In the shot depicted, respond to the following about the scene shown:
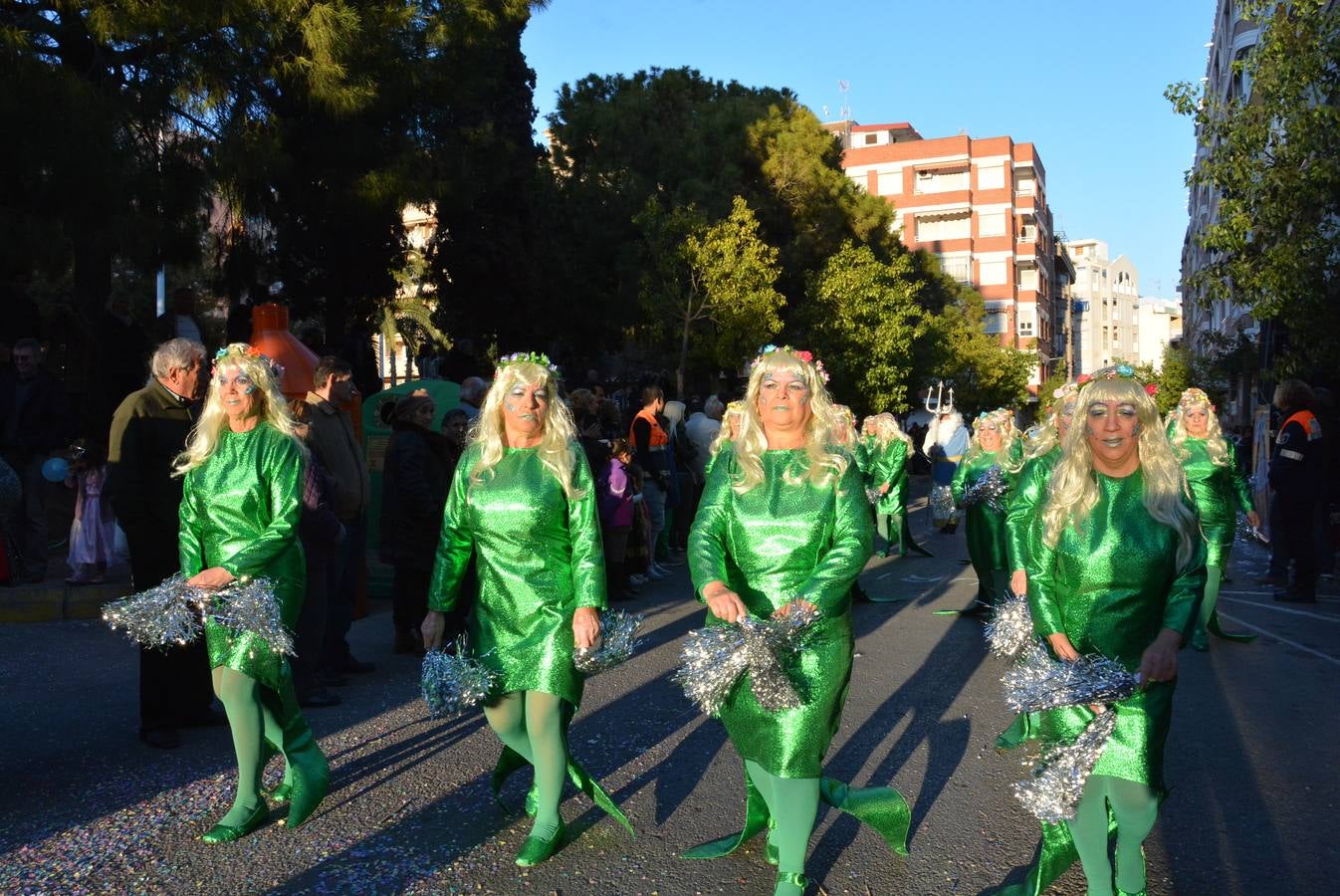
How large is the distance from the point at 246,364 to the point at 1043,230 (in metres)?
92.5

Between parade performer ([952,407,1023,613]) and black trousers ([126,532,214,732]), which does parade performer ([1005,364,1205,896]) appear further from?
parade performer ([952,407,1023,613])

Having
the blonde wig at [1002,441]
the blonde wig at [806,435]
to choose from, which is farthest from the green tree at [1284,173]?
the blonde wig at [806,435]

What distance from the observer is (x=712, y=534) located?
4.16 m

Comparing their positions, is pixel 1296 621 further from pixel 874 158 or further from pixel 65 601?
pixel 874 158

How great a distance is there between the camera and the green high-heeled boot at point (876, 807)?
14.0ft

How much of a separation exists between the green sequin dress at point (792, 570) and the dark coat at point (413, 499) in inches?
178

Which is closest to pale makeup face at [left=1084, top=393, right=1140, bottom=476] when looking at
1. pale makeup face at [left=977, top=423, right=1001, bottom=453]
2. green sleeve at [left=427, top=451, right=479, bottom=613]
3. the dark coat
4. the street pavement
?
the street pavement

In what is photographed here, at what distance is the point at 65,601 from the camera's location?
31.1 feet

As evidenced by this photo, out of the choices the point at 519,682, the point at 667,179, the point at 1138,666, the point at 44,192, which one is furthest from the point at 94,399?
the point at 667,179

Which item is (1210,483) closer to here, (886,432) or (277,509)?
(886,432)

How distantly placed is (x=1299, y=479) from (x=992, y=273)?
2781 inches

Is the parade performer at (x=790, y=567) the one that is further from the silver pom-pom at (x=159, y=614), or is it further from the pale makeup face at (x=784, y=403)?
the silver pom-pom at (x=159, y=614)

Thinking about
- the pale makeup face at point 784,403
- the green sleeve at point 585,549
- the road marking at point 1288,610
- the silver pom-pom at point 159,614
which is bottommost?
the road marking at point 1288,610

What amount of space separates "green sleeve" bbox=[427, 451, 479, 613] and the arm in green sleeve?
38.0 inches
